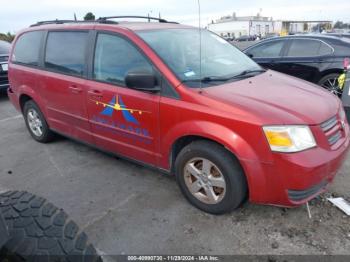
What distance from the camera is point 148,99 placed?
3.29m

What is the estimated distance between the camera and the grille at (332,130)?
286 cm

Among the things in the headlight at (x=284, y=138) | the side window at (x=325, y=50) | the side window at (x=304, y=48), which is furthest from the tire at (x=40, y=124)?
the side window at (x=325, y=50)

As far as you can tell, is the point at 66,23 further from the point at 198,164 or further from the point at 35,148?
the point at 198,164

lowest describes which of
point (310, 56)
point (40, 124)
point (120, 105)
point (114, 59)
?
point (40, 124)

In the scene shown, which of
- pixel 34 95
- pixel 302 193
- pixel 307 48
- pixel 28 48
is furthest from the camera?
pixel 307 48

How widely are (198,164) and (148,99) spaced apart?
0.78m

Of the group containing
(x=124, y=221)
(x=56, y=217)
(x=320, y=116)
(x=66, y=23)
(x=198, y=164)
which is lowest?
(x=124, y=221)

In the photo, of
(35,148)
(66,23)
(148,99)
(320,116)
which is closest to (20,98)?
(35,148)

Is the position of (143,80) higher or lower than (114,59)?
lower

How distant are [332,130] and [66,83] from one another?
2998mm

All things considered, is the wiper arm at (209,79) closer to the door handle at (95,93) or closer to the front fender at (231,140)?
the front fender at (231,140)

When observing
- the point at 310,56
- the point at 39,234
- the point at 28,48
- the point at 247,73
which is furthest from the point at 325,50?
the point at 39,234

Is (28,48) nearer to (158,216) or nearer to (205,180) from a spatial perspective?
(158,216)

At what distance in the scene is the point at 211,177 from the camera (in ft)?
10.0
